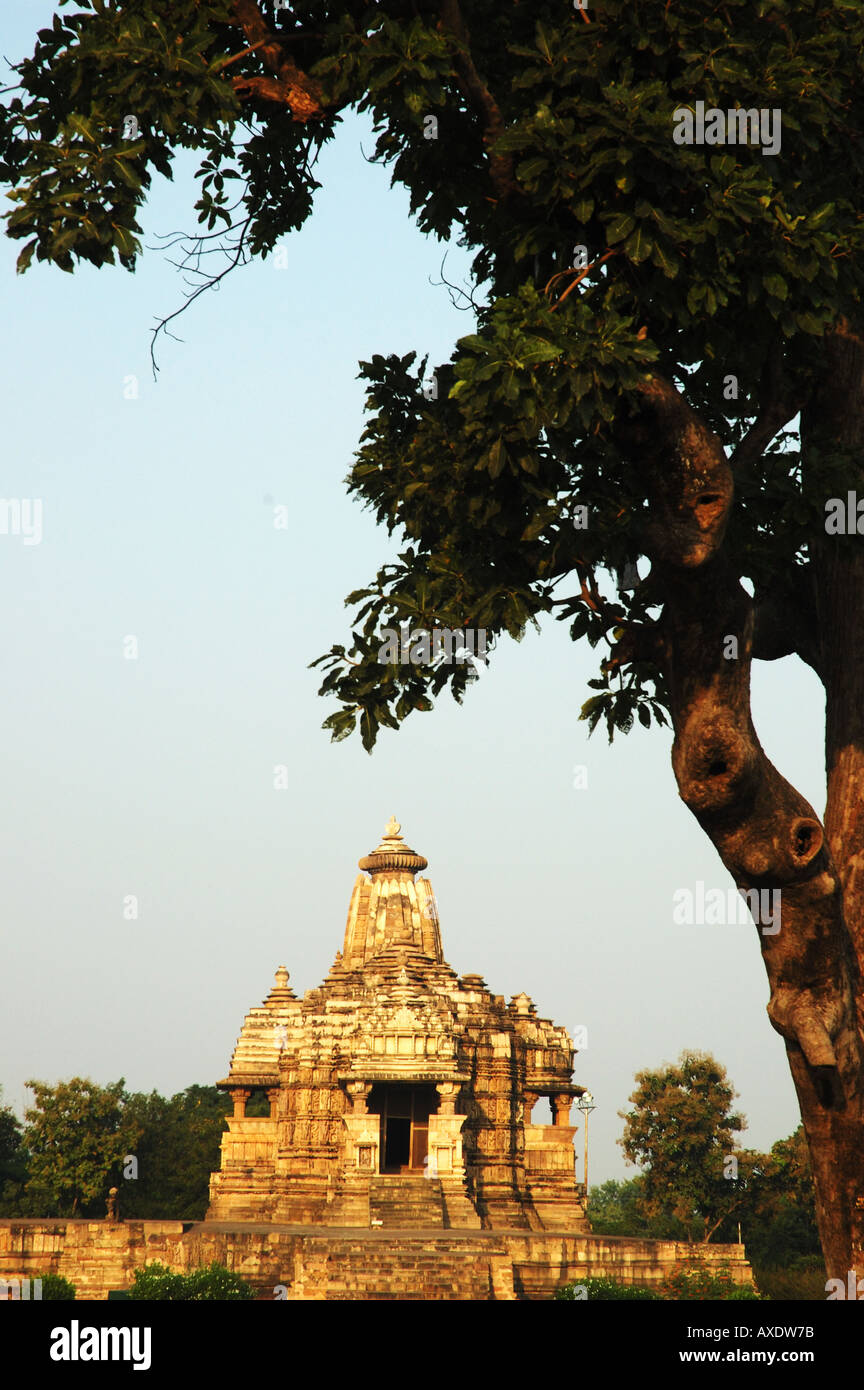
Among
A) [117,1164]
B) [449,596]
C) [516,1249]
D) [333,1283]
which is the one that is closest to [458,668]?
[449,596]

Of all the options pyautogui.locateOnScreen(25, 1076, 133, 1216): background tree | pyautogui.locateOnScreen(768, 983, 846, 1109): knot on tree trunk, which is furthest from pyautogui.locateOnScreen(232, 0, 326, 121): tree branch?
pyautogui.locateOnScreen(25, 1076, 133, 1216): background tree

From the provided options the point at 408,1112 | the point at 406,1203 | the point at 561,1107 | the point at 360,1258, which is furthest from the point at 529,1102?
the point at 360,1258

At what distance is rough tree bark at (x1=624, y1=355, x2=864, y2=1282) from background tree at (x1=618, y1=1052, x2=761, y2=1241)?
5162cm

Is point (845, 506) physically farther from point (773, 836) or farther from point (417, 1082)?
point (417, 1082)

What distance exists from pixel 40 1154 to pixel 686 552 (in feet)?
176

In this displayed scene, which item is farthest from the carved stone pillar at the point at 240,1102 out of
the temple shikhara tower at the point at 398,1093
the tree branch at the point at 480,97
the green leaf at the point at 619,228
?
the green leaf at the point at 619,228

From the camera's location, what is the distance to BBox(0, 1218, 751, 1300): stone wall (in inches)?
1047

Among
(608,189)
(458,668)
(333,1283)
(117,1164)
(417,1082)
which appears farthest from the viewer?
(117,1164)

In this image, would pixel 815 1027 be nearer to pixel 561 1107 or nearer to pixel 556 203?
pixel 556 203

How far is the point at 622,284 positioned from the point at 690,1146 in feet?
182

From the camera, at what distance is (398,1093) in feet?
137

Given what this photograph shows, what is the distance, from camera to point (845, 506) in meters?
9.51

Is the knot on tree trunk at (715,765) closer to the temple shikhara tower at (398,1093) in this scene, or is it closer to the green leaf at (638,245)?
the green leaf at (638,245)

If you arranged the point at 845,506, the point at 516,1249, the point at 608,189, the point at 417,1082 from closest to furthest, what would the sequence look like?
the point at 608,189 → the point at 845,506 → the point at 516,1249 → the point at 417,1082
